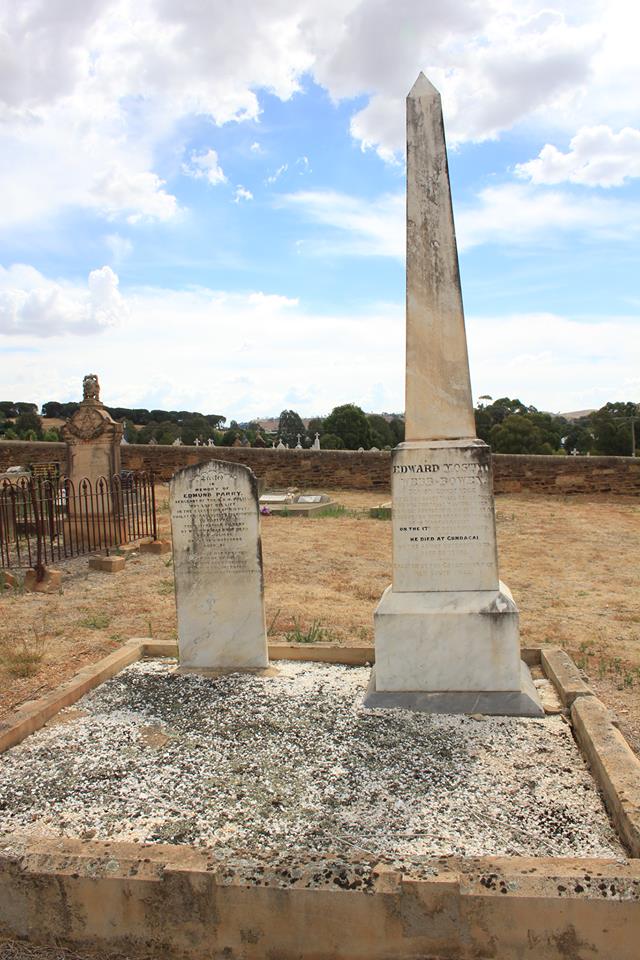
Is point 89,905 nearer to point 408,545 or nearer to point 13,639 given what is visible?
point 408,545

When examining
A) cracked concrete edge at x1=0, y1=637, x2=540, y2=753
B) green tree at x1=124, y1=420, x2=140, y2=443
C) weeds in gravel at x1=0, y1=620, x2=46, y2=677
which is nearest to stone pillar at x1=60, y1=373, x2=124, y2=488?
weeds in gravel at x1=0, y1=620, x2=46, y2=677

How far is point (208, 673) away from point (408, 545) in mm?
1672

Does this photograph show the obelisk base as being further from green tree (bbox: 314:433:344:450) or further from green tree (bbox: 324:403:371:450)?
green tree (bbox: 324:403:371:450)

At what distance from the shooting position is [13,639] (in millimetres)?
5742

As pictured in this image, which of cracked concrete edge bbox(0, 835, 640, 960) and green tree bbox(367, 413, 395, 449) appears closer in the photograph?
cracked concrete edge bbox(0, 835, 640, 960)

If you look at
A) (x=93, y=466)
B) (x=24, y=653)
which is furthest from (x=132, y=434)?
(x=24, y=653)

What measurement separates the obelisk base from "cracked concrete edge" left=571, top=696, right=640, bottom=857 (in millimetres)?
289

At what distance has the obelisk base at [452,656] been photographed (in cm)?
386

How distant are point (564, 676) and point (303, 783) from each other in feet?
6.33

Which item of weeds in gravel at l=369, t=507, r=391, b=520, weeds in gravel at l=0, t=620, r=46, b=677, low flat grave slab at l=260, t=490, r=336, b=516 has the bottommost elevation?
weeds in gravel at l=0, t=620, r=46, b=677

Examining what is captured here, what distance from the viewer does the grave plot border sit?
2.17m

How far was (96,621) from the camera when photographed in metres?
6.29

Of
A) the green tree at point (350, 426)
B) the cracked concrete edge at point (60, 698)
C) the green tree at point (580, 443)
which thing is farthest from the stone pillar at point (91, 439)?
the green tree at point (580, 443)

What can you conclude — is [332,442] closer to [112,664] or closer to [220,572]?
[220,572]
